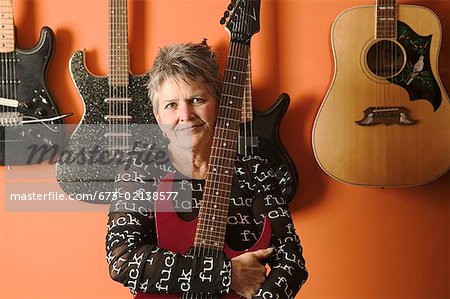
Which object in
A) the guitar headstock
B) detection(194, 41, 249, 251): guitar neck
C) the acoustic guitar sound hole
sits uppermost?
the guitar headstock

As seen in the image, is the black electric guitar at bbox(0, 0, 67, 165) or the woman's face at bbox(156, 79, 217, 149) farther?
the black electric guitar at bbox(0, 0, 67, 165)

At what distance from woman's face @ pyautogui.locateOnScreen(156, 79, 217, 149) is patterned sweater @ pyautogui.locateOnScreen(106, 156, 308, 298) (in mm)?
116

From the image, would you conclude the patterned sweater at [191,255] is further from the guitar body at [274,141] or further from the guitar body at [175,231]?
the guitar body at [274,141]

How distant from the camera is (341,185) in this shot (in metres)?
2.28

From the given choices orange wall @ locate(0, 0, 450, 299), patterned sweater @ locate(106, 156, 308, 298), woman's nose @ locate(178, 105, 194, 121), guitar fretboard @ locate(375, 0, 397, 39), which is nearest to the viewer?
patterned sweater @ locate(106, 156, 308, 298)

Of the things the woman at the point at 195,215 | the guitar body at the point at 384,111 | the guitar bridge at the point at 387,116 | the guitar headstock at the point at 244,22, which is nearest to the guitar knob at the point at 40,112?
the woman at the point at 195,215

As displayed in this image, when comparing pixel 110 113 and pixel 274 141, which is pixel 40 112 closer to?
pixel 110 113

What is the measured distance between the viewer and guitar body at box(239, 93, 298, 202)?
2.14 metres

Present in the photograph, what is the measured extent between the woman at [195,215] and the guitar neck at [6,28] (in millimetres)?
788

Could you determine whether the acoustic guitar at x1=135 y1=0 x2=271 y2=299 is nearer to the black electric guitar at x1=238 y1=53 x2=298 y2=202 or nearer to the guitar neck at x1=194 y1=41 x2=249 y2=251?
the guitar neck at x1=194 y1=41 x2=249 y2=251

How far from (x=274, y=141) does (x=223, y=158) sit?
607mm

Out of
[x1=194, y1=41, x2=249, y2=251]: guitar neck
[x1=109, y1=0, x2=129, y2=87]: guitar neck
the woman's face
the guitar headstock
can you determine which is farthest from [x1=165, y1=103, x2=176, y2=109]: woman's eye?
[x1=109, y1=0, x2=129, y2=87]: guitar neck

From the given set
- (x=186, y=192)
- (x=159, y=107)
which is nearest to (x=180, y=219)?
(x=186, y=192)

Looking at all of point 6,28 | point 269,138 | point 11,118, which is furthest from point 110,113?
point 269,138
